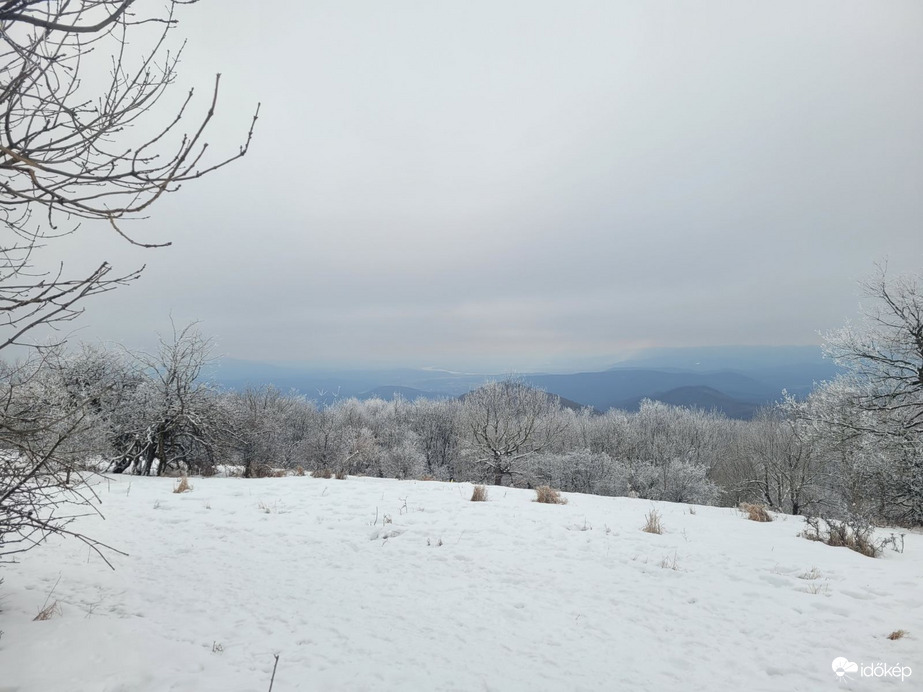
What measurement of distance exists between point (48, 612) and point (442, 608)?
3545 millimetres

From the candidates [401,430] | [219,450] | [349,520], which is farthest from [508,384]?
[349,520]

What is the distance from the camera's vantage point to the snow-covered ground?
3248 millimetres

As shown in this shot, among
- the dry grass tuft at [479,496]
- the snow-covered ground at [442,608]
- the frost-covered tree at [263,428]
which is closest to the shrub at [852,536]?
the snow-covered ground at [442,608]

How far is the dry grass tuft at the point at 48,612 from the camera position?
3.41 metres

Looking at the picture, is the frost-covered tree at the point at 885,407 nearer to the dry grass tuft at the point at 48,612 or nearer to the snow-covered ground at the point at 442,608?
the snow-covered ground at the point at 442,608

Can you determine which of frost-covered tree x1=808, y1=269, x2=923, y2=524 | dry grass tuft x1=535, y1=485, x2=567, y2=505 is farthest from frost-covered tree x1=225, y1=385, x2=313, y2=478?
frost-covered tree x1=808, y1=269, x2=923, y2=524

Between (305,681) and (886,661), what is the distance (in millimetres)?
5044

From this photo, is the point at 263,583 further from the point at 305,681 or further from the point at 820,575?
the point at 820,575

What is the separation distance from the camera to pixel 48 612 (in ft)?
11.4

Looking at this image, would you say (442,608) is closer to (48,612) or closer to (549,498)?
(48,612)

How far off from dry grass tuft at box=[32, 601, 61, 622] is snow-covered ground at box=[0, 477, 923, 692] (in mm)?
52

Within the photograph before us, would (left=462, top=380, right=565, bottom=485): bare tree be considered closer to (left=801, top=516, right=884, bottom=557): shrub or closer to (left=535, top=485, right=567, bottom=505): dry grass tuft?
(left=535, top=485, right=567, bottom=505): dry grass tuft

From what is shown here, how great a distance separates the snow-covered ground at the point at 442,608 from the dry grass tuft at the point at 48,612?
5 centimetres

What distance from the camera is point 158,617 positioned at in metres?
3.83
